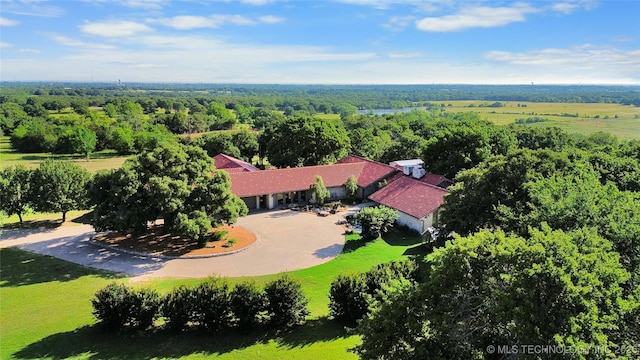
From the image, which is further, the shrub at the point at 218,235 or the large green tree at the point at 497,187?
the shrub at the point at 218,235

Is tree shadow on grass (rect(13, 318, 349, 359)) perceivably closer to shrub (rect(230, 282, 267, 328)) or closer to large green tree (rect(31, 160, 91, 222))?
shrub (rect(230, 282, 267, 328))

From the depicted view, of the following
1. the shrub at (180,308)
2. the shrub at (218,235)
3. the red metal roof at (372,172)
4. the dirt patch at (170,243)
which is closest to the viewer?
the shrub at (180,308)

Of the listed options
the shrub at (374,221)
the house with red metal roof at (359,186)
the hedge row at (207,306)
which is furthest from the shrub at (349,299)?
the house with red metal roof at (359,186)

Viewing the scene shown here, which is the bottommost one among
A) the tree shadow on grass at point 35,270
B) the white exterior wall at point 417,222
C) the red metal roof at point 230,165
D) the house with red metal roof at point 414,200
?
the tree shadow on grass at point 35,270

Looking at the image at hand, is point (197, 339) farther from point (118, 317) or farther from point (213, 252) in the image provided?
point (213, 252)

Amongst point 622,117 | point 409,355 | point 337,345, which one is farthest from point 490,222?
point 622,117

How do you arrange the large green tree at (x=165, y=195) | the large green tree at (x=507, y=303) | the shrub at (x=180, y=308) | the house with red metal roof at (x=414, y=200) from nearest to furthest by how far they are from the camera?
the large green tree at (x=507, y=303), the shrub at (x=180, y=308), the large green tree at (x=165, y=195), the house with red metal roof at (x=414, y=200)

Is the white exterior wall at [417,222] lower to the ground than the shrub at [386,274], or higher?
lower

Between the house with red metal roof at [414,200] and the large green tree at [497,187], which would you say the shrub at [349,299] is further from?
the house with red metal roof at [414,200]
